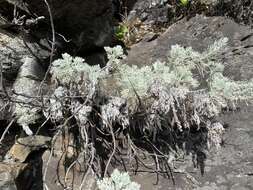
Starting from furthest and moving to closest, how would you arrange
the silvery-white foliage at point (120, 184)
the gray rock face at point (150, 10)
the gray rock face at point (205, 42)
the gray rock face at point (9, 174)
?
the gray rock face at point (150, 10) → the gray rock face at point (205, 42) → the gray rock face at point (9, 174) → the silvery-white foliage at point (120, 184)

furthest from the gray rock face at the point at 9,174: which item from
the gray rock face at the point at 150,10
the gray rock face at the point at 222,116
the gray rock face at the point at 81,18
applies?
the gray rock face at the point at 150,10

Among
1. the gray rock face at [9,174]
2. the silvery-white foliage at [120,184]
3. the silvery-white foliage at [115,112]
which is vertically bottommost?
the gray rock face at [9,174]

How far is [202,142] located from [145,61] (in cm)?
93

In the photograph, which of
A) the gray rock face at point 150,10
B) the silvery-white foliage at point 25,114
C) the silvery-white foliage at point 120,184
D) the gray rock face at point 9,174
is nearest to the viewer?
the silvery-white foliage at point 120,184

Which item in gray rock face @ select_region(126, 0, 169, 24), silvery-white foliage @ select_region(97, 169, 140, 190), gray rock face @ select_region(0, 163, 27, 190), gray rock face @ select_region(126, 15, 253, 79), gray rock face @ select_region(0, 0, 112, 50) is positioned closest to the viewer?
silvery-white foliage @ select_region(97, 169, 140, 190)

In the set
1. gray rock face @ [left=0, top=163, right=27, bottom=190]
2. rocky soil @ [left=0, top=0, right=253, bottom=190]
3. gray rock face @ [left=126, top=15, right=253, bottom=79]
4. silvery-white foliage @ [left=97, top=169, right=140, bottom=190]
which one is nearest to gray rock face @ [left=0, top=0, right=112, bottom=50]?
rocky soil @ [left=0, top=0, right=253, bottom=190]

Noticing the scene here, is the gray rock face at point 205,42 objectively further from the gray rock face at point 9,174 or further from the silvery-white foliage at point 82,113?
the gray rock face at point 9,174

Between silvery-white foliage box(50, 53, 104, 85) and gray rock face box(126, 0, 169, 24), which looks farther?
gray rock face box(126, 0, 169, 24)

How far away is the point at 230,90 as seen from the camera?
2.48 metres

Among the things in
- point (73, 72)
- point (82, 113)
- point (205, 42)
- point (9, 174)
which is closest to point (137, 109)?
point (82, 113)

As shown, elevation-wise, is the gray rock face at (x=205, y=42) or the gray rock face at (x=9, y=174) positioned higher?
the gray rock face at (x=205, y=42)

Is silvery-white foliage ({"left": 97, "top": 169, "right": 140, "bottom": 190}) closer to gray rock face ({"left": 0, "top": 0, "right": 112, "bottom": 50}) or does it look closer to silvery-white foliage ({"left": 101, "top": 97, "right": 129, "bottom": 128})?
silvery-white foliage ({"left": 101, "top": 97, "right": 129, "bottom": 128})

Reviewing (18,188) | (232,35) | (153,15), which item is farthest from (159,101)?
(153,15)

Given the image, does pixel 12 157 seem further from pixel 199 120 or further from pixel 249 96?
pixel 249 96
